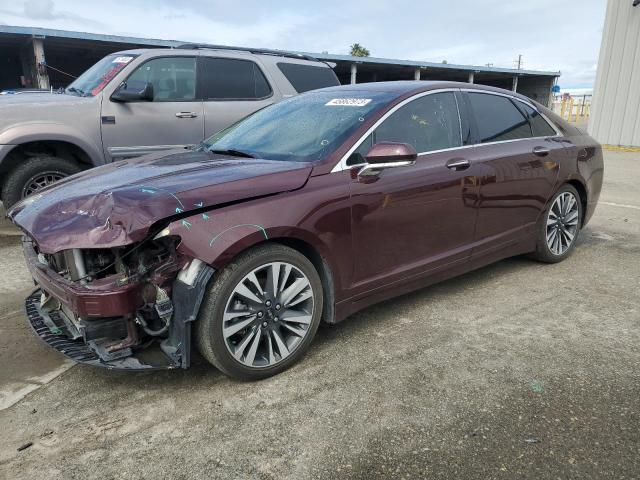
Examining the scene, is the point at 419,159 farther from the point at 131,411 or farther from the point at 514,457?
the point at 131,411

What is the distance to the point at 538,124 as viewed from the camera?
4.45 meters

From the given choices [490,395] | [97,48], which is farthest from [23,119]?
[97,48]

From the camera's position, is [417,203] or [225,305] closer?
[225,305]

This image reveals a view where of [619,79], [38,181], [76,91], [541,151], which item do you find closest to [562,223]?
[541,151]

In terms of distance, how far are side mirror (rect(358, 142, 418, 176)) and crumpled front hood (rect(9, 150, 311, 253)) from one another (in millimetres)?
392

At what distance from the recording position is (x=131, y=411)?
2.50 m

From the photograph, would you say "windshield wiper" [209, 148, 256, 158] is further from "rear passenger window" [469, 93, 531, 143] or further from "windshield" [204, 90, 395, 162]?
"rear passenger window" [469, 93, 531, 143]

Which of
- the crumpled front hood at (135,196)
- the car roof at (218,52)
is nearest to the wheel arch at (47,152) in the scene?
the car roof at (218,52)

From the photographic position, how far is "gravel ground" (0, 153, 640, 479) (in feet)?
7.01

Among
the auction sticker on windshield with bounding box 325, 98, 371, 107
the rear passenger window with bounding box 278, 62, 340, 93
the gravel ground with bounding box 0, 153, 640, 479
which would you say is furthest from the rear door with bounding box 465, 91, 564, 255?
the rear passenger window with bounding box 278, 62, 340, 93

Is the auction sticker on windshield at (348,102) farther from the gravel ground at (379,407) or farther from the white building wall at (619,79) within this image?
the white building wall at (619,79)

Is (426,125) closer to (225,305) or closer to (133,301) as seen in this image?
(225,305)

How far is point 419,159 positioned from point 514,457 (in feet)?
6.24

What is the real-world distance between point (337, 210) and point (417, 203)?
664 mm
